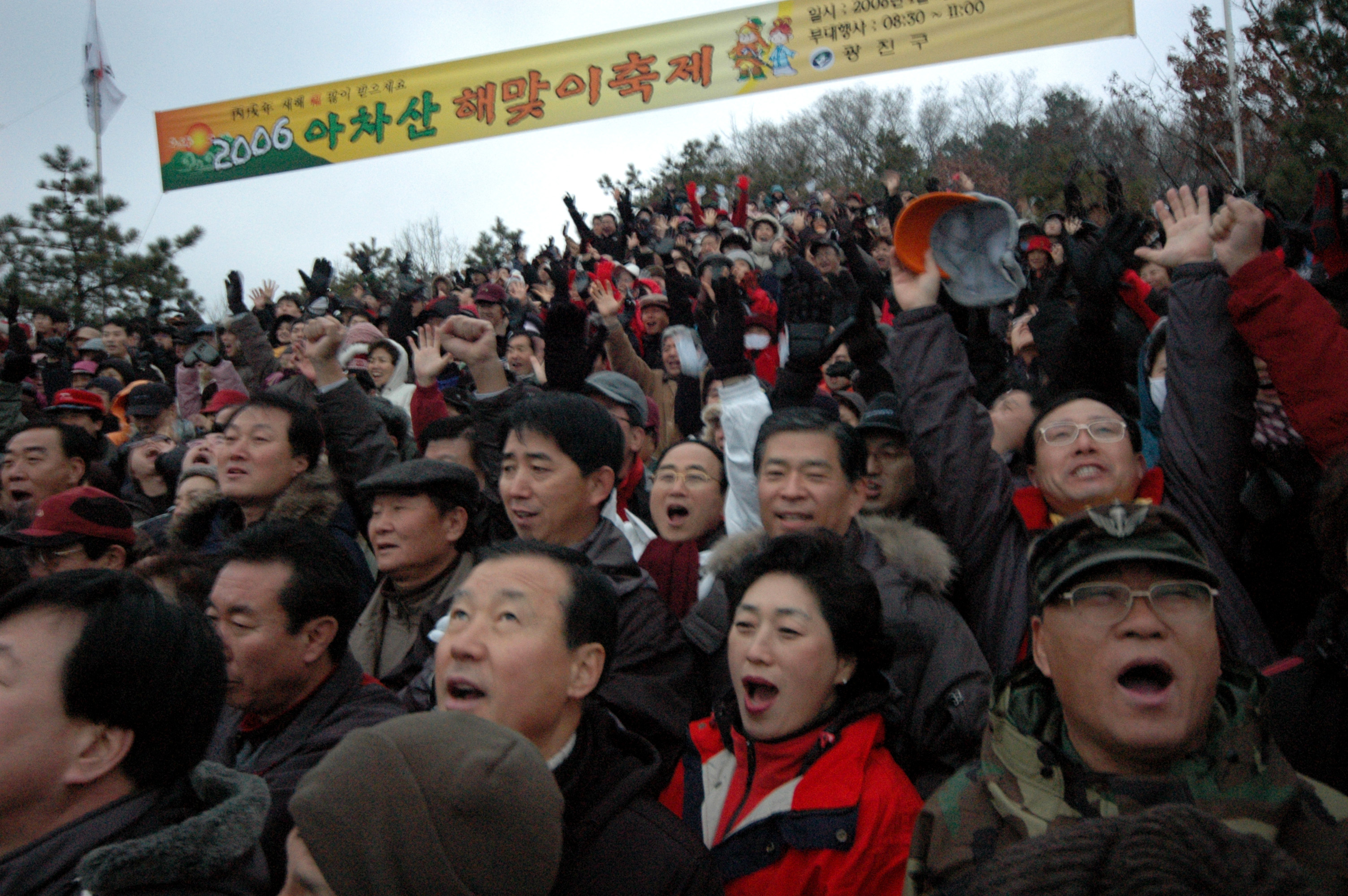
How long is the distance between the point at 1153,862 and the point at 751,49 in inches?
460

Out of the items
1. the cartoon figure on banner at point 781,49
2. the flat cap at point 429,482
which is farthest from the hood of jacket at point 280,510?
the cartoon figure on banner at point 781,49

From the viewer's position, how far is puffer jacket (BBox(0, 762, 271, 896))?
4.63 feet

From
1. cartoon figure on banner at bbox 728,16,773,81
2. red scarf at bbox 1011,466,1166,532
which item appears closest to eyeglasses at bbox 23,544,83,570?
red scarf at bbox 1011,466,1166,532

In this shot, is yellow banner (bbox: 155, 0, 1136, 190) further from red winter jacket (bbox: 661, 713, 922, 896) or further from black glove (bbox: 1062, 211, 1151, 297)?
red winter jacket (bbox: 661, 713, 922, 896)

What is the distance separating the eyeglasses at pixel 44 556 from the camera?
3436mm

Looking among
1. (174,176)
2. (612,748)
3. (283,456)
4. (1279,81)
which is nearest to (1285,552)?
(612,748)

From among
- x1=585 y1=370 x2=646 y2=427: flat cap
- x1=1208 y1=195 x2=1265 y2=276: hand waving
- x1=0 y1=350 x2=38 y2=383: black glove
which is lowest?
x1=585 y1=370 x2=646 y2=427: flat cap

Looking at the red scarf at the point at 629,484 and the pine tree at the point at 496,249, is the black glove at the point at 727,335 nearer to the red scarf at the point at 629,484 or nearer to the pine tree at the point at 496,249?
the red scarf at the point at 629,484

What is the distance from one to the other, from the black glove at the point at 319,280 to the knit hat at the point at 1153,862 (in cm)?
869

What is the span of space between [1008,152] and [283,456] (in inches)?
1053

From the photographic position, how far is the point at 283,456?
142 inches

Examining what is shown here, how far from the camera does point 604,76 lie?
1199 cm

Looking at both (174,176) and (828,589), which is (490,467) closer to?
(828,589)

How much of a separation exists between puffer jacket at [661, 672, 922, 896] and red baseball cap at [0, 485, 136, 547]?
262 centimetres
